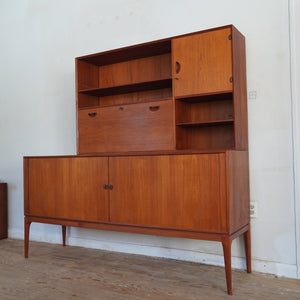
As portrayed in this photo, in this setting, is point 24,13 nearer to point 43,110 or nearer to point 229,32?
point 43,110

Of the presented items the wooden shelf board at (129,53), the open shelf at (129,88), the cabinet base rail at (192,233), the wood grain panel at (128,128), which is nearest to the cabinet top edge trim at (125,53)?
the wooden shelf board at (129,53)

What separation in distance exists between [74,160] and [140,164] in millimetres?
606

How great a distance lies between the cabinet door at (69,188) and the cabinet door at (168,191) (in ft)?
0.39

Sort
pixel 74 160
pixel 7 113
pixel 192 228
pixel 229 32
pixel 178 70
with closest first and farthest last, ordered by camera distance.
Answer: pixel 192 228 < pixel 229 32 < pixel 178 70 < pixel 74 160 < pixel 7 113

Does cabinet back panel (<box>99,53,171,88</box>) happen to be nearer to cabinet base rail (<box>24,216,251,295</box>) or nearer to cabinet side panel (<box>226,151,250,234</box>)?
cabinet side panel (<box>226,151,250,234</box>)

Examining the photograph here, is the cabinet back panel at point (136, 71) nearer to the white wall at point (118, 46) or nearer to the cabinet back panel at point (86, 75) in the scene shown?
the cabinet back panel at point (86, 75)

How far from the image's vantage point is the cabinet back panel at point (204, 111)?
258cm

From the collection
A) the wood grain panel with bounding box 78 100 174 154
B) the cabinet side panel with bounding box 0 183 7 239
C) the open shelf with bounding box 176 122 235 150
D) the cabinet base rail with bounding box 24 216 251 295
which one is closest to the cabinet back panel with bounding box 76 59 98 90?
the wood grain panel with bounding box 78 100 174 154

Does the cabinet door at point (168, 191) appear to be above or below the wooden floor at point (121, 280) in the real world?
above

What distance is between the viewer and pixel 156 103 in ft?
8.38

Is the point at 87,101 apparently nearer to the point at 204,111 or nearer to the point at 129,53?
the point at 129,53

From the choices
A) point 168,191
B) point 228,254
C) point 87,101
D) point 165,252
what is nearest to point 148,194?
point 168,191

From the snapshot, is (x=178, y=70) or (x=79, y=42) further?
(x=79, y=42)

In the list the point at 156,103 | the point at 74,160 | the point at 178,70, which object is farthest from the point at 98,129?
the point at 178,70
